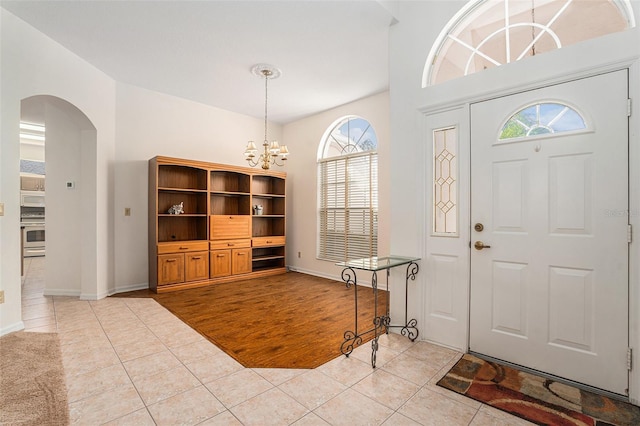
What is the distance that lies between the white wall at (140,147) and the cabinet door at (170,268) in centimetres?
54

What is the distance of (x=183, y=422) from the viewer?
1733 mm

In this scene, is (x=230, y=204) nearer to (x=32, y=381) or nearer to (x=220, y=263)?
(x=220, y=263)

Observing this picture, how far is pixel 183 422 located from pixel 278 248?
4.72 metres

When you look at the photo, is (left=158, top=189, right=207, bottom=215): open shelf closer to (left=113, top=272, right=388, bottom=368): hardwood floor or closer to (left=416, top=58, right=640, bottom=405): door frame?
(left=113, top=272, right=388, bottom=368): hardwood floor

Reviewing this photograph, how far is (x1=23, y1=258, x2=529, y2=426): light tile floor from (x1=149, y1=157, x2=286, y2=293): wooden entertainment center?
1781 mm

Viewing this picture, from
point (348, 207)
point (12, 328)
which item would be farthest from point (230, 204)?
point (12, 328)

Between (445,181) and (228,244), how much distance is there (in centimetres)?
397

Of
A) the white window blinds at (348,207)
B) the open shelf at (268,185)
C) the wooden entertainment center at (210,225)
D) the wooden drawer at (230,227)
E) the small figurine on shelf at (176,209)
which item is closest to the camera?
the wooden entertainment center at (210,225)

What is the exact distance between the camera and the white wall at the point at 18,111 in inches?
117

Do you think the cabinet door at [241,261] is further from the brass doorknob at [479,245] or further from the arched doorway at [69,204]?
the brass doorknob at [479,245]

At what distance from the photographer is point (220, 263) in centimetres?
532

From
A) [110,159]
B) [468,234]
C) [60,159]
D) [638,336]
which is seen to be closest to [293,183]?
[110,159]

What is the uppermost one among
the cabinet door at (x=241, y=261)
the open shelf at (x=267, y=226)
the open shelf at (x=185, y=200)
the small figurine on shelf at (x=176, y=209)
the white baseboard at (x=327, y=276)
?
the open shelf at (x=185, y=200)

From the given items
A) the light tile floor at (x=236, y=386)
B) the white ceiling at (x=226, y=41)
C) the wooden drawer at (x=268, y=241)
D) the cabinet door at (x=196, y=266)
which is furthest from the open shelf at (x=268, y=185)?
the light tile floor at (x=236, y=386)
